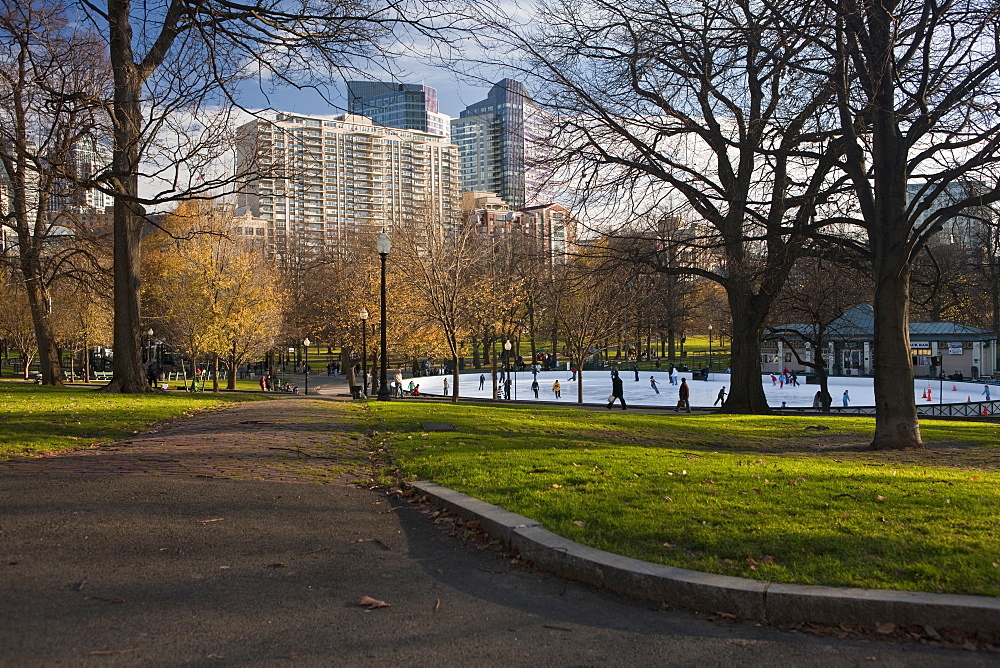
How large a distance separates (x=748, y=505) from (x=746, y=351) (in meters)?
16.1

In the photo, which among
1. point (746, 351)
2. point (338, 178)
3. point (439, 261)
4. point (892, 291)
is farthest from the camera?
point (338, 178)

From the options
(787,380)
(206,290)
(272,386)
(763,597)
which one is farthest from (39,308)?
(787,380)

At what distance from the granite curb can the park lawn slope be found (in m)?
7.06

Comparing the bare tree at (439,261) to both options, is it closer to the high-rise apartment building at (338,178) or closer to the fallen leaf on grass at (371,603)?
the high-rise apartment building at (338,178)

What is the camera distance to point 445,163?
112312mm

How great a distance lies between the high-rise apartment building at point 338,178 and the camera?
12188 mm

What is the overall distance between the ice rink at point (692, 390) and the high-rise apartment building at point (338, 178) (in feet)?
41.7

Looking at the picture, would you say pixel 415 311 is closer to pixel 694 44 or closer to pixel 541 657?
pixel 694 44

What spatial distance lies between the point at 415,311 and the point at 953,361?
39.0 m

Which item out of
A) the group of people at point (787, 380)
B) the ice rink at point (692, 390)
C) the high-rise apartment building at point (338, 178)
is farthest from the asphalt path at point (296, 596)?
the group of people at point (787, 380)

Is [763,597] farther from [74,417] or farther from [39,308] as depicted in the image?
[39,308]

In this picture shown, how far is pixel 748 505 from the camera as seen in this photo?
19.5ft

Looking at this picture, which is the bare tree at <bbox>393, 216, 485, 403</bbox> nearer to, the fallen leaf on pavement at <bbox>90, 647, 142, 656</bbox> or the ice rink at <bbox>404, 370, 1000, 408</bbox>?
the ice rink at <bbox>404, 370, 1000, 408</bbox>

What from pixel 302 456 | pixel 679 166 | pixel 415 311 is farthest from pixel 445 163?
pixel 302 456
